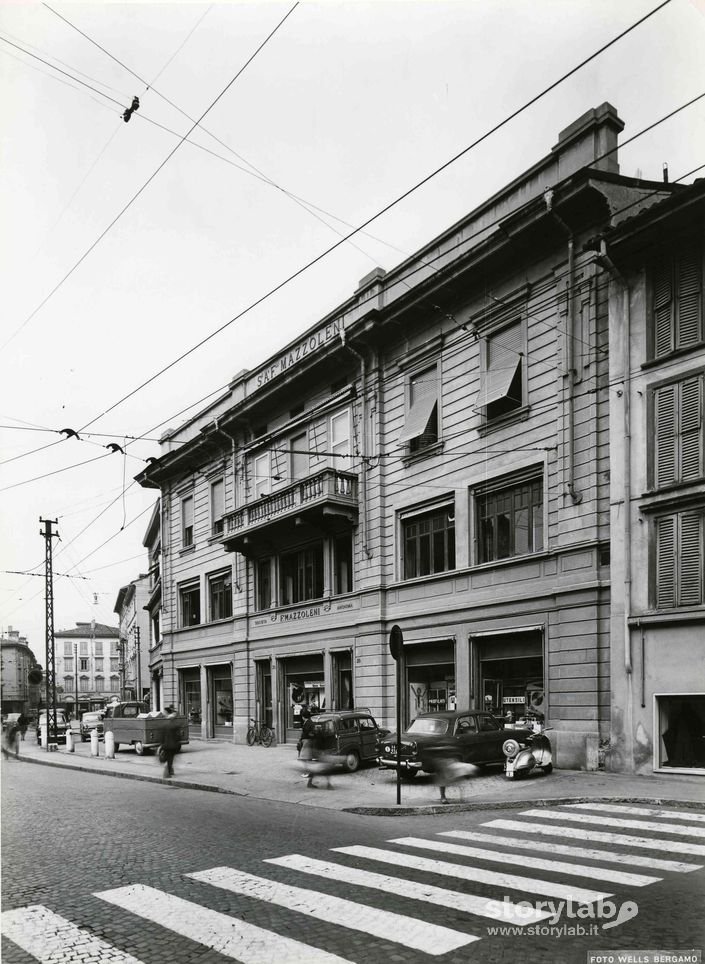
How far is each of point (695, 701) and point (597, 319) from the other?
7.85 m

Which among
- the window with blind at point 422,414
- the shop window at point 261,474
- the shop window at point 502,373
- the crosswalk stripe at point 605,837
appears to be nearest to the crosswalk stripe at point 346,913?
the crosswalk stripe at point 605,837

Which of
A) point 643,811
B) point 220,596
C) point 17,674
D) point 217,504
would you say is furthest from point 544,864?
point 17,674

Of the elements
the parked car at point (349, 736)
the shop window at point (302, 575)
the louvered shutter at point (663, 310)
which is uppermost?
the louvered shutter at point (663, 310)

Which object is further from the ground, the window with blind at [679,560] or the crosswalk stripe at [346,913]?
the window with blind at [679,560]

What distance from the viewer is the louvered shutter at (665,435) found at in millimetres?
15531

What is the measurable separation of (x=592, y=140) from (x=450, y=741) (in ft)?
42.1

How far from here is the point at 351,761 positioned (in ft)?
61.0

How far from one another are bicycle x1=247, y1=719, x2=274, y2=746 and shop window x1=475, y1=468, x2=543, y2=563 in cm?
1158

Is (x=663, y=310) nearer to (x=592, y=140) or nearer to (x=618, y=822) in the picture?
A: (x=592, y=140)

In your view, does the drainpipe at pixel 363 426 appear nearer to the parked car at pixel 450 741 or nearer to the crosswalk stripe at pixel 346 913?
the parked car at pixel 450 741

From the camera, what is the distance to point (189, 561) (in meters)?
35.2

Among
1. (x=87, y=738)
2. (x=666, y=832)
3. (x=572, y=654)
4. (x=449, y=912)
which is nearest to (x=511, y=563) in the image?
(x=572, y=654)

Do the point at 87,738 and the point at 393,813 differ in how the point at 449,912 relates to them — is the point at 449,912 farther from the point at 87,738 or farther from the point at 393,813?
the point at 87,738

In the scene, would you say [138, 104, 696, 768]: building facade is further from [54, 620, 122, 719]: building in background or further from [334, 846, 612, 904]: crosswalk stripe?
[54, 620, 122, 719]: building in background
